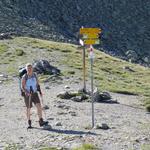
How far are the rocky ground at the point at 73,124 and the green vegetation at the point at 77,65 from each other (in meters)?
5.64

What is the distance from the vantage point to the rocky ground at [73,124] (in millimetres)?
26062

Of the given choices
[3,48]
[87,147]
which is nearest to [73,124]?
[87,147]

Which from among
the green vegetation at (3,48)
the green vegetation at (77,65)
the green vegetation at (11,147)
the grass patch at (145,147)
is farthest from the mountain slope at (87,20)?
the grass patch at (145,147)

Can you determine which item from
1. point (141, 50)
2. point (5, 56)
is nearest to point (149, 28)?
point (141, 50)

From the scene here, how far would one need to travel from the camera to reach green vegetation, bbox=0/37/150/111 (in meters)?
48.2

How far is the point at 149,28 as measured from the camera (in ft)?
332

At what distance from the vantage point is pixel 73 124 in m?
30.1

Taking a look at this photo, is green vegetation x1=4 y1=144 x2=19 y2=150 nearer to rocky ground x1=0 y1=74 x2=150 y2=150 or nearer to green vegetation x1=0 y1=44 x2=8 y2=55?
rocky ground x1=0 y1=74 x2=150 y2=150

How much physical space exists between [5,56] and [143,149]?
3085 centimetres

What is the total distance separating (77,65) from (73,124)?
24.6m

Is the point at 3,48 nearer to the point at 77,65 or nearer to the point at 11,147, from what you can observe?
the point at 77,65

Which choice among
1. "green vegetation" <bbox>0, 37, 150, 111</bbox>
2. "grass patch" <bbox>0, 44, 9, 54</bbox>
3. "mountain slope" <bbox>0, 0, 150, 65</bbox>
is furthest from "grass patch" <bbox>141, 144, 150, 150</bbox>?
"mountain slope" <bbox>0, 0, 150, 65</bbox>

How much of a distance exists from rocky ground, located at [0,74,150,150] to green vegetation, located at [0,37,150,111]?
564 centimetres

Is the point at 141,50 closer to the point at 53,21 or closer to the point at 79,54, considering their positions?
the point at 53,21
